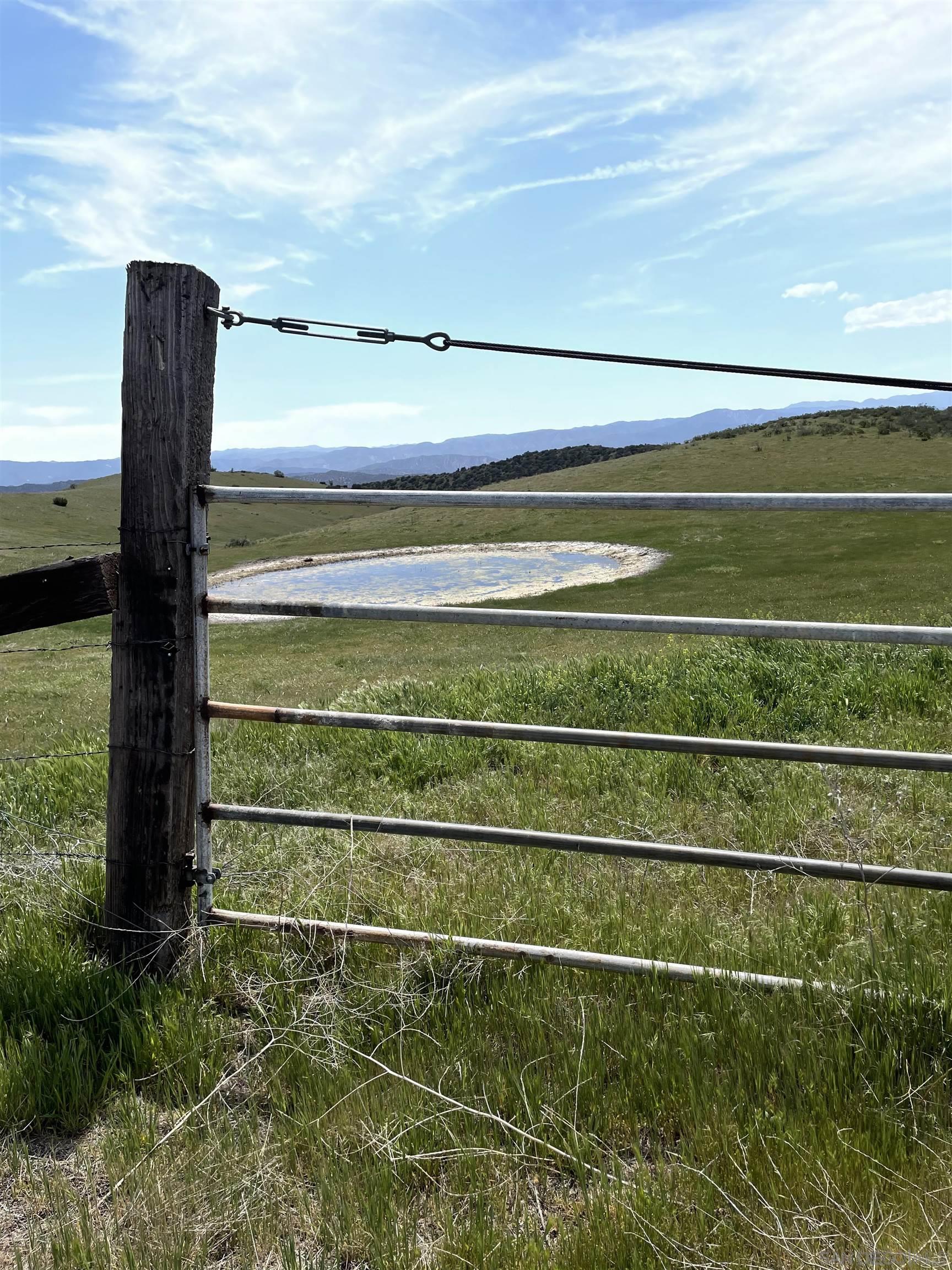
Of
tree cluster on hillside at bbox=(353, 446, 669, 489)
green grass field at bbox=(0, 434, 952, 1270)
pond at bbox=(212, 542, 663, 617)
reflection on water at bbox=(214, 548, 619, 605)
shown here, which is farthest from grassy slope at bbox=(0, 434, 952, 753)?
tree cluster on hillside at bbox=(353, 446, 669, 489)

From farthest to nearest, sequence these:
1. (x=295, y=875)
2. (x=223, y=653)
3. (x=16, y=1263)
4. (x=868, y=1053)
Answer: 1. (x=223, y=653)
2. (x=295, y=875)
3. (x=868, y=1053)
4. (x=16, y=1263)

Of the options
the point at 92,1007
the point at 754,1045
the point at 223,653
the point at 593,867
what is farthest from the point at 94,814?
the point at 223,653

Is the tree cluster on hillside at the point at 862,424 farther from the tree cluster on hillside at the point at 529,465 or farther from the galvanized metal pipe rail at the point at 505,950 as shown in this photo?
the galvanized metal pipe rail at the point at 505,950

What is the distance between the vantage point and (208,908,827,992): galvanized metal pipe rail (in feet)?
10.6

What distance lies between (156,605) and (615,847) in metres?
2.11

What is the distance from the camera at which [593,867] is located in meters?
4.85

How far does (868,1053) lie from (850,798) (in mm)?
3368

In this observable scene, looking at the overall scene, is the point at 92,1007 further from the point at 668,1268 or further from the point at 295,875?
the point at 668,1268

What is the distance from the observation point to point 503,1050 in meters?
3.12

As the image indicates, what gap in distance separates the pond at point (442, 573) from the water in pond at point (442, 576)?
0.05 meters

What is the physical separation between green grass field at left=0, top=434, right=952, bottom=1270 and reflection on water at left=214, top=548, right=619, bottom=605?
2610 cm

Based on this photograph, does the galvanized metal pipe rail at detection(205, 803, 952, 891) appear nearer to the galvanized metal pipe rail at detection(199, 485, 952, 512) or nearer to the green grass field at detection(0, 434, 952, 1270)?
the green grass field at detection(0, 434, 952, 1270)

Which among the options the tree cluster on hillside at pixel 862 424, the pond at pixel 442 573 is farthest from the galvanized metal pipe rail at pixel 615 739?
the tree cluster on hillside at pixel 862 424

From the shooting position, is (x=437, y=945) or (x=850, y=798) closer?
(x=437, y=945)
